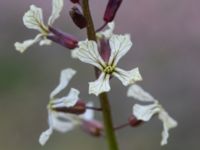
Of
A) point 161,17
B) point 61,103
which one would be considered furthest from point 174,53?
point 61,103

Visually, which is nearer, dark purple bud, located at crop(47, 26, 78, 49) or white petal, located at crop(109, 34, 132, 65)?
white petal, located at crop(109, 34, 132, 65)

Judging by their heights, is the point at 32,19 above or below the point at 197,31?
above

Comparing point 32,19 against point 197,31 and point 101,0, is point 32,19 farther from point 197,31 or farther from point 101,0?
point 101,0

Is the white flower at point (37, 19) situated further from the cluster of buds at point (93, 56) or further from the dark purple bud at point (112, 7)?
the dark purple bud at point (112, 7)

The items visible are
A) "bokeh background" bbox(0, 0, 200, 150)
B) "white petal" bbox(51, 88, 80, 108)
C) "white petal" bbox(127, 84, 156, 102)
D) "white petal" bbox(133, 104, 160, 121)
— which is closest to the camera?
"white petal" bbox(51, 88, 80, 108)

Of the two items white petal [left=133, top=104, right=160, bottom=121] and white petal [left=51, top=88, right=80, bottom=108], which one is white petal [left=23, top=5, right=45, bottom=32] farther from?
white petal [left=133, top=104, right=160, bottom=121]

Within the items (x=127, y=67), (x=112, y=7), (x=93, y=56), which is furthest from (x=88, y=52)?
(x=127, y=67)

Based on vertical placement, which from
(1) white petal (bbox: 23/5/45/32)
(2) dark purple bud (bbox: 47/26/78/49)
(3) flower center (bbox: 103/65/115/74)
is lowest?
(3) flower center (bbox: 103/65/115/74)

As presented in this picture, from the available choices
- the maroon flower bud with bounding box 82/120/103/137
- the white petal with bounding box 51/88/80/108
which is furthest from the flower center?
the maroon flower bud with bounding box 82/120/103/137

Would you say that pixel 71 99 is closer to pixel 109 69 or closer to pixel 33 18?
pixel 109 69
